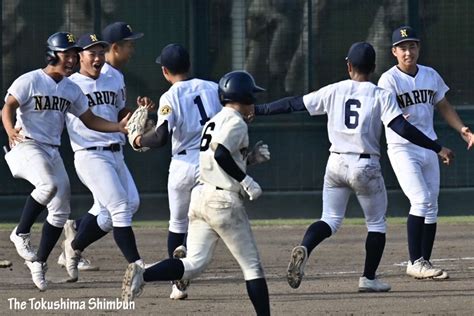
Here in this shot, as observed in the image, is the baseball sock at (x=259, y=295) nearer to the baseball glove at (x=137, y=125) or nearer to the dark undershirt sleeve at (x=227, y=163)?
the dark undershirt sleeve at (x=227, y=163)

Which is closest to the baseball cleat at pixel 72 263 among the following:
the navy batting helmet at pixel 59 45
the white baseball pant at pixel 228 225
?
the navy batting helmet at pixel 59 45

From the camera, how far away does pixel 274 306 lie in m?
9.45

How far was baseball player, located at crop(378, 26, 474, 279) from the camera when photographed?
10.8 m

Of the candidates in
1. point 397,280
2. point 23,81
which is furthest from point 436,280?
point 23,81

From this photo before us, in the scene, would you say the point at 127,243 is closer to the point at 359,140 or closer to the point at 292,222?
the point at 359,140

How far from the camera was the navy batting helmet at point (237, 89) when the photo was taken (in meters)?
8.30

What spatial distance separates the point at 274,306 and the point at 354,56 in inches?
79.9

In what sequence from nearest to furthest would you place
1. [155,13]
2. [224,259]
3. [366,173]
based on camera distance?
[366,173] → [224,259] → [155,13]

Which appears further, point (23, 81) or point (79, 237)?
point (79, 237)

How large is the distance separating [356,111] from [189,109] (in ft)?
4.25

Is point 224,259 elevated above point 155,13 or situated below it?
below

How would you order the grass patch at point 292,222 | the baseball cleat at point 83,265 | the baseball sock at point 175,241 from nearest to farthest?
the baseball sock at point 175,241 < the baseball cleat at point 83,265 < the grass patch at point 292,222

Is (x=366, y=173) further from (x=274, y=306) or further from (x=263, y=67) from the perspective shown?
(x=263, y=67)

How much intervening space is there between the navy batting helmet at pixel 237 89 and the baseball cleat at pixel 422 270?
311 centimetres
